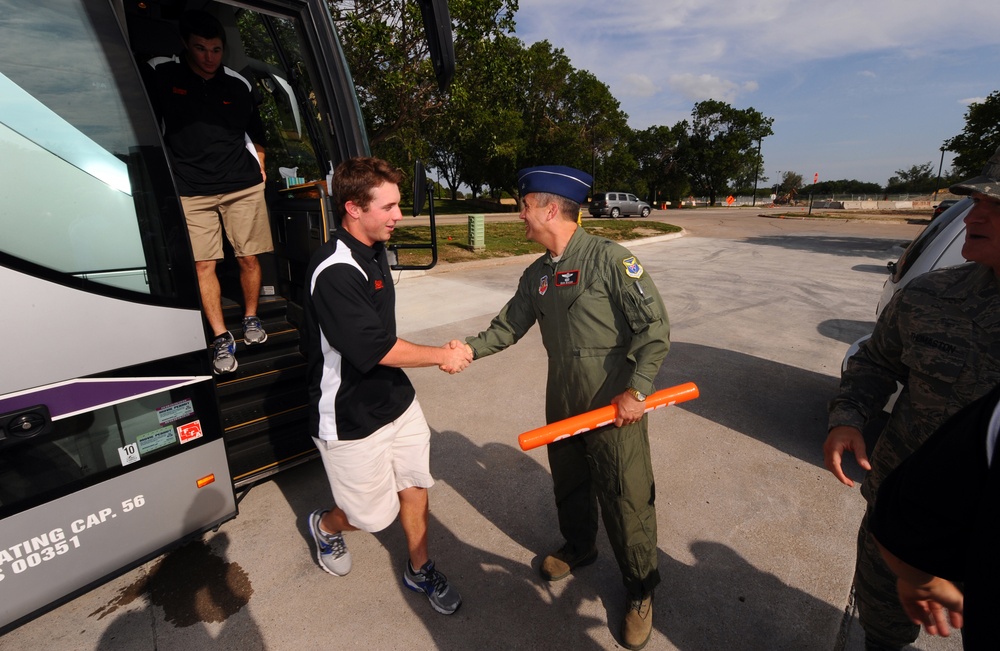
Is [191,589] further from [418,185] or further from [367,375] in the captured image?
[418,185]

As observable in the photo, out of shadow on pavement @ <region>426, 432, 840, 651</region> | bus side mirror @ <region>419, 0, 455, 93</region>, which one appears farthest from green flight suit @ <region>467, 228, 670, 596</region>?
bus side mirror @ <region>419, 0, 455, 93</region>

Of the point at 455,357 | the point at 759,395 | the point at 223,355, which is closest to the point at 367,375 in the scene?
the point at 455,357

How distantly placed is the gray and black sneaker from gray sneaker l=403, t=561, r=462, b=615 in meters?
1.56

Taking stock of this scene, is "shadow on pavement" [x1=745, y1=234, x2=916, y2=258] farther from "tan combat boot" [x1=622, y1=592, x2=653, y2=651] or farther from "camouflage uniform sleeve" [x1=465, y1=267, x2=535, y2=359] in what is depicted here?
"tan combat boot" [x1=622, y1=592, x2=653, y2=651]

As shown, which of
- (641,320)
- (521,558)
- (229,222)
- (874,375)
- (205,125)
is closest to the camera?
(874,375)

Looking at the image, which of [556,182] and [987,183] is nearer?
[987,183]

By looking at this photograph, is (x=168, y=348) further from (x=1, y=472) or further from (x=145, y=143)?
(x=145, y=143)

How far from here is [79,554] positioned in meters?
1.97

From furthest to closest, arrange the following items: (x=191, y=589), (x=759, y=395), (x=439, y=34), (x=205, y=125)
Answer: (x=759, y=395), (x=205, y=125), (x=439, y=34), (x=191, y=589)

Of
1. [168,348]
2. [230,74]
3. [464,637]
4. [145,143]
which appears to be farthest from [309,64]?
[464,637]

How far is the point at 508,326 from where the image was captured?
99.6 inches

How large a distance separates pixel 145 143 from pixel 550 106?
38055mm

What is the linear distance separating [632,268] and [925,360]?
3.36 ft

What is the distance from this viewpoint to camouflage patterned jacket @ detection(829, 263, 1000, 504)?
58.8 inches
